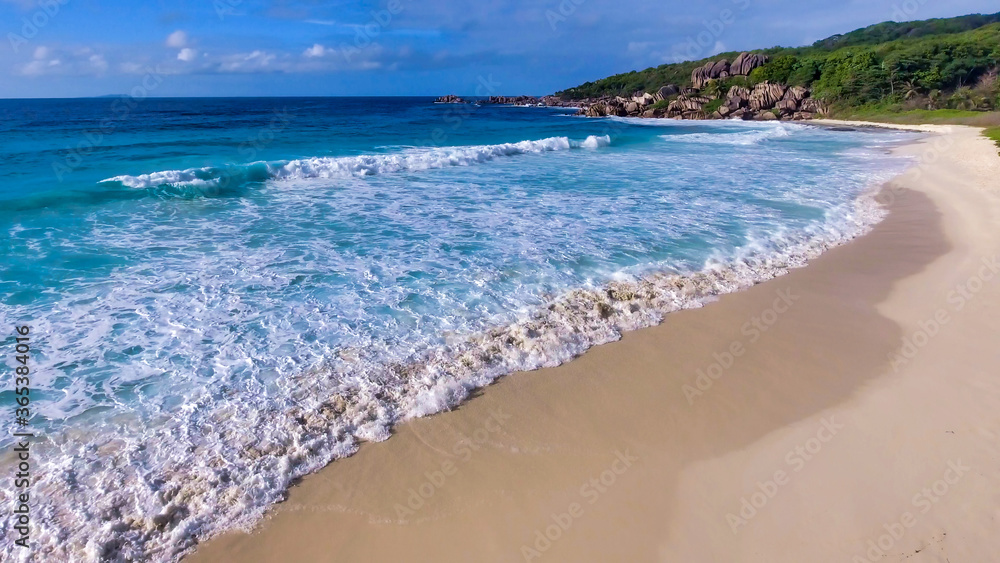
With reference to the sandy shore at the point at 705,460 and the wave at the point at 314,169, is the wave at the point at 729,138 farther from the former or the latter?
the sandy shore at the point at 705,460

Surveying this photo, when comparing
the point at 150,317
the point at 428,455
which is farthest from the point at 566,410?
the point at 150,317

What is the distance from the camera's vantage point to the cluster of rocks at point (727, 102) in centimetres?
5453

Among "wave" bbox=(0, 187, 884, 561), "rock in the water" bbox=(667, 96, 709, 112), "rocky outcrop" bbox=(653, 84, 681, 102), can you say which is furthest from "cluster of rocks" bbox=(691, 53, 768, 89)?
"wave" bbox=(0, 187, 884, 561)

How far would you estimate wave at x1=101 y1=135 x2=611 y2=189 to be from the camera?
1519 centimetres

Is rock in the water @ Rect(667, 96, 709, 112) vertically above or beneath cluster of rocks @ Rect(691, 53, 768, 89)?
beneath

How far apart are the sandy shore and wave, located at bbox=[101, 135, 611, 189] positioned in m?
13.4

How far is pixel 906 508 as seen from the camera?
13.7ft

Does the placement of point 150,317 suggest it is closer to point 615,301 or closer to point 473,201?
point 615,301

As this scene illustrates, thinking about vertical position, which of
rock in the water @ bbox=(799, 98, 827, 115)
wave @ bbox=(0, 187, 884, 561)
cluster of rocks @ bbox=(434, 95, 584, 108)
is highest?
cluster of rocks @ bbox=(434, 95, 584, 108)

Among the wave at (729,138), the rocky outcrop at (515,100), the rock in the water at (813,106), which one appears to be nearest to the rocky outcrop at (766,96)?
the rock in the water at (813,106)

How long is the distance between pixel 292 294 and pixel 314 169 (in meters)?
11.9

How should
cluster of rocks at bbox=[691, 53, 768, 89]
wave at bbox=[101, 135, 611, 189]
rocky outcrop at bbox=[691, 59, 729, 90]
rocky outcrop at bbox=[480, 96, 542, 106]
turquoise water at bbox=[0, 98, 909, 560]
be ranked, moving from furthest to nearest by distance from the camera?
rocky outcrop at bbox=[480, 96, 542, 106], rocky outcrop at bbox=[691, 59, 729, 90], cluster of rocks at bbox=[691, 53, 768, 89], wave at bbox=[101, 135, 611, 189], turquoise water at bbox=[0, 98, 909, 560]

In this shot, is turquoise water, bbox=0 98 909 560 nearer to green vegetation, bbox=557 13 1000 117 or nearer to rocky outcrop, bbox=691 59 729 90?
green vegetation, bbox=557 13 1000 117

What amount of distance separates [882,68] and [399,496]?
64.9m
